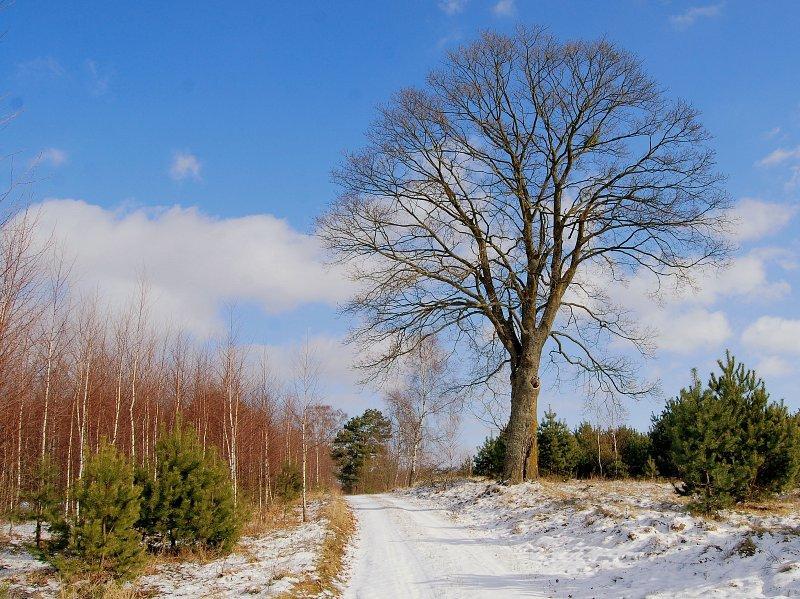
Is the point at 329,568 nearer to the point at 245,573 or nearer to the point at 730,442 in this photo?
the point at 245,573

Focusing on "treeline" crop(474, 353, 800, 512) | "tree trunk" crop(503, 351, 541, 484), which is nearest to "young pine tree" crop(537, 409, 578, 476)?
"tree trunk" crop(503, 351, 541, 484)

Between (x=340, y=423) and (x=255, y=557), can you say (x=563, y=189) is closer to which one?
(x=255, y=557)

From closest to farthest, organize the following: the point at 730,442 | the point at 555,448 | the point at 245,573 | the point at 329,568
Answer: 1. the point at 329,568
2. the point at 245,573
3. the point at 730,442
4. the point at 555,448

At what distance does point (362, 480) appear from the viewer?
2029 inches

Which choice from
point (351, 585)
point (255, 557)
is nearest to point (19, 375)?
point (255, 557)

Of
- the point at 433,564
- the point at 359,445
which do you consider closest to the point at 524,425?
the point at 433,564

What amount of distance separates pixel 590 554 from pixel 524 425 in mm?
8693

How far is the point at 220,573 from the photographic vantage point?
9.54 m

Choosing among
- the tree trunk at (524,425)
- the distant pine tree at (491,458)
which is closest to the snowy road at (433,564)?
the tree trunk at (524,425)

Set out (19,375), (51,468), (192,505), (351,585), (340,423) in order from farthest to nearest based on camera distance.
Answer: (340,423), (51,468), (192,505), (19,375), (351,585)

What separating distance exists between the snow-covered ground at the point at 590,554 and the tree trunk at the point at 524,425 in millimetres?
3705

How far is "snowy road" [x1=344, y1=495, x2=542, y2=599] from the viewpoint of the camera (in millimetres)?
7945

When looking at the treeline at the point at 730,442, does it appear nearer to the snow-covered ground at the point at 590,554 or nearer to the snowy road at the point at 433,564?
the snow-covered ground at the point at 590,554

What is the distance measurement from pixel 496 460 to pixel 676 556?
17879 millimetres
